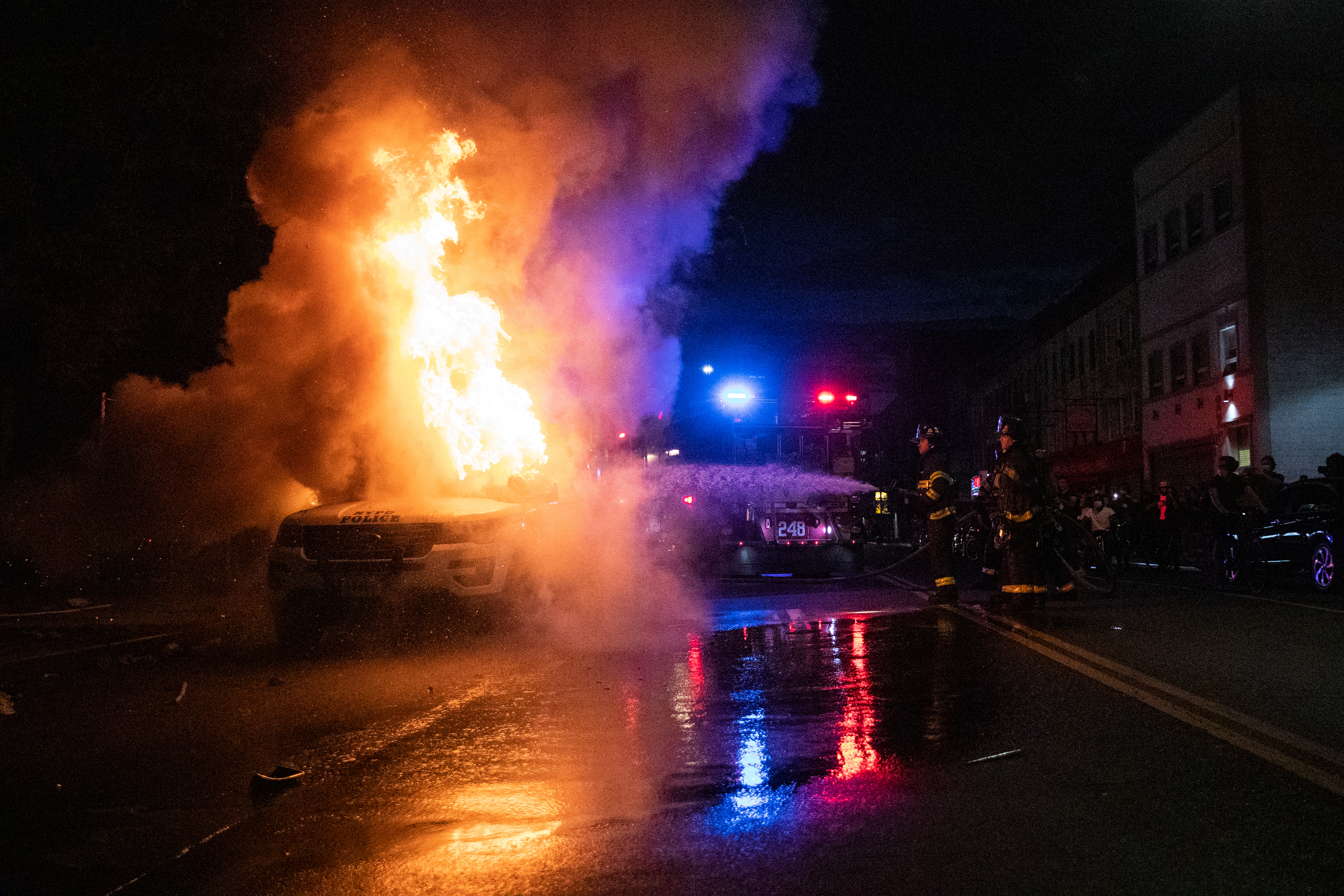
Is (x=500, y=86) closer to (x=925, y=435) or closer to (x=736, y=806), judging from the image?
(x=925, y=435)

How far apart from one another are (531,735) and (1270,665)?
527 centimetres

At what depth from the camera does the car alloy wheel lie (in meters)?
14.1

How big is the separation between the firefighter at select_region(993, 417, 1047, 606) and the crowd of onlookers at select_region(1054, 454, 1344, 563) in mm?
1067

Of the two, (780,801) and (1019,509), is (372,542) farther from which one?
(780,801)

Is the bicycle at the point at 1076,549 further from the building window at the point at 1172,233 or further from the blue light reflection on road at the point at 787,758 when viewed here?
the building window at the point at 1172,233

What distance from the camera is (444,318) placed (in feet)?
47.0

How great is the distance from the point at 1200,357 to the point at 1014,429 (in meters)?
23.2

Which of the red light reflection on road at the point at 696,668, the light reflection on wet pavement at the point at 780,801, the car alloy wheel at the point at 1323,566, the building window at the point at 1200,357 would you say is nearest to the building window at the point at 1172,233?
the building window at the point at 1200,357

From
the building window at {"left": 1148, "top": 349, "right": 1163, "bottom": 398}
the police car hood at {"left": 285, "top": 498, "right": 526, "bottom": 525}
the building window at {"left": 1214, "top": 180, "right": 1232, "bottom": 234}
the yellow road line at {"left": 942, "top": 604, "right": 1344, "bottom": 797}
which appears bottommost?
the yellow road line at {"left": 942, "top": 604, "right": 1344, "bottom": 797}

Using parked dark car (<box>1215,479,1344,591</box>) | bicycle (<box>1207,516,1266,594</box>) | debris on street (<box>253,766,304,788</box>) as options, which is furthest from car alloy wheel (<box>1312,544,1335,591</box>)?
debris on street (<box>253,766,304,788</box>)

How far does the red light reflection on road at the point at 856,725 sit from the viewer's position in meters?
5.56

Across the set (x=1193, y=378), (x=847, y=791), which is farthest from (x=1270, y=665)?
(x=1193, y=378)

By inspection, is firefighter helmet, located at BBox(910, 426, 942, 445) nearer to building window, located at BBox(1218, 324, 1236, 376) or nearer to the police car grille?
the police car grille

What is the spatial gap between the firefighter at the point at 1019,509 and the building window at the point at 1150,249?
2621 cm
